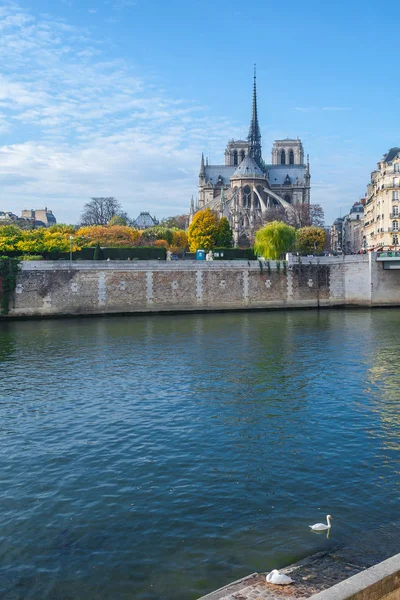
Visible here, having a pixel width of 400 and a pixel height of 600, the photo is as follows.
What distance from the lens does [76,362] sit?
3322 centimetres

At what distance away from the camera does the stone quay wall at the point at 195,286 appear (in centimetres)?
5475

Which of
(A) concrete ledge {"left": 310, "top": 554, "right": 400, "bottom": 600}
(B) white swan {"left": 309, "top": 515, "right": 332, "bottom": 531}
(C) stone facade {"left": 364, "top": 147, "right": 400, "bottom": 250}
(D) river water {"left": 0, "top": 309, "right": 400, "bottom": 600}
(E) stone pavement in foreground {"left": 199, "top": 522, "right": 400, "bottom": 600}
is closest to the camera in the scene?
(A) concrete ledge {"left": 310, "top": 554, "right": 400, "bottom": 600}

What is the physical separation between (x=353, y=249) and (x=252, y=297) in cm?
8063

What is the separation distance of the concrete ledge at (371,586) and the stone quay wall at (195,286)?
49318 mm

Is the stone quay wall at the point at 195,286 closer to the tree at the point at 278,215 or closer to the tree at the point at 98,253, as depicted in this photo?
the tree at the point at 98,253

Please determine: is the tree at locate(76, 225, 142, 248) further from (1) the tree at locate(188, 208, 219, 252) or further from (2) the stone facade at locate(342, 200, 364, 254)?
(2) the stone facade at locate(342, 200, 364, 254)

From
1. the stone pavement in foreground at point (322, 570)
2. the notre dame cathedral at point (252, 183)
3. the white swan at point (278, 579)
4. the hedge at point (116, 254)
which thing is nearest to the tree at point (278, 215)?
the notre dame cathedral at point (252, 183)

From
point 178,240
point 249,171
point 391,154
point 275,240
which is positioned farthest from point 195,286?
point 249,171

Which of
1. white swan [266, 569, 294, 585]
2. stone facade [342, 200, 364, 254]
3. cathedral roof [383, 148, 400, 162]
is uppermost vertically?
cathedral roof [383, 148, 400, 162]

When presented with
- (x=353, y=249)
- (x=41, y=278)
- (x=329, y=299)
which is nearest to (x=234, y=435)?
(x=41, y=278)

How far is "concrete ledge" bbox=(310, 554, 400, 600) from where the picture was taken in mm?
7391

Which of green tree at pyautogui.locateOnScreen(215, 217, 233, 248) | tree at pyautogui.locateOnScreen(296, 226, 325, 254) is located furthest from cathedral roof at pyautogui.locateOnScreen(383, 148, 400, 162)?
green tree at pyautogui.locateOnScreen(215, 217, 233, 248)

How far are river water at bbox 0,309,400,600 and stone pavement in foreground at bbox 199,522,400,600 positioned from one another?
441 millimetres

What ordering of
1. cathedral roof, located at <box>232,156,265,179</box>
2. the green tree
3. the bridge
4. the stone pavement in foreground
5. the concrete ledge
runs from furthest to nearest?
cathedral roof, located at <box>232,156,265,179</box> < the green tree < the bridge < the stone pavement in foreground < the concrete ledge
